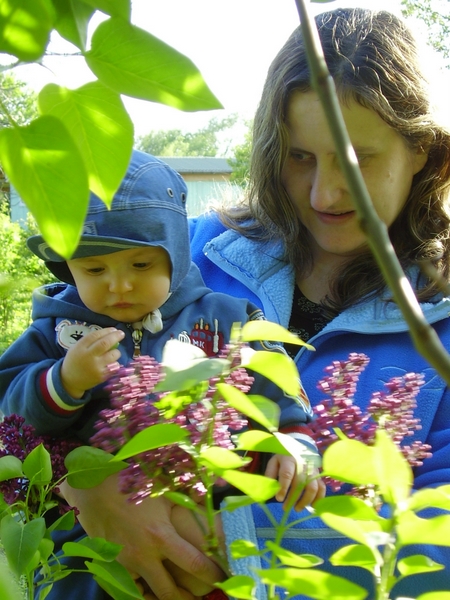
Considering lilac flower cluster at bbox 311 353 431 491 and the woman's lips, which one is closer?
lilac flower cluster at bbox 311 353 431 491

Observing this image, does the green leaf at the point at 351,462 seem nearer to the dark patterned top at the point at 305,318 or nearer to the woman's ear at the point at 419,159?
the dark patterned top at the point at 305,318

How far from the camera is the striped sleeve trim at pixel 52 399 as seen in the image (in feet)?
3.41

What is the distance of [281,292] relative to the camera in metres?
1.58

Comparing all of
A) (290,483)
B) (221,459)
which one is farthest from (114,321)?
(221,459)

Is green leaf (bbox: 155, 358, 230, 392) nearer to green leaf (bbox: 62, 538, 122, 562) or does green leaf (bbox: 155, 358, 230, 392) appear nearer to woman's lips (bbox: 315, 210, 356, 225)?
green leaf (bbox: 62, 538, 122, 562)

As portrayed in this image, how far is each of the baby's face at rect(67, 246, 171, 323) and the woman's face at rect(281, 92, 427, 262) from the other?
0.42m

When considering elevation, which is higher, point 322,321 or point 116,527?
point 322,321

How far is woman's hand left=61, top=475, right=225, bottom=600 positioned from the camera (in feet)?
3.08

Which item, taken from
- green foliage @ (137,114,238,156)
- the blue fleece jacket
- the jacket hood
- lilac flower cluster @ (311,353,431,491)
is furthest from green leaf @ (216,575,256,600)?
green foliage @ (137,114,238,156)

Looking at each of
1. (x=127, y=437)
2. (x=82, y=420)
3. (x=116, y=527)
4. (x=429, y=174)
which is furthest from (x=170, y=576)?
(x=429, y=174)

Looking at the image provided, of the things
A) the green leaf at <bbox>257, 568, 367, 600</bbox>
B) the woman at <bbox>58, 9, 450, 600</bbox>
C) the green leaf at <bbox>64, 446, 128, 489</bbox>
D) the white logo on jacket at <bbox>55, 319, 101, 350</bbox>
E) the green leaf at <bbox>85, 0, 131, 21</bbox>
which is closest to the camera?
the green leaf at <bbox>257, 568, 367, 600</bbox>

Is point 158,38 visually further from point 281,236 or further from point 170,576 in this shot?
point 281,236

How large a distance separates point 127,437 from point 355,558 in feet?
0.77

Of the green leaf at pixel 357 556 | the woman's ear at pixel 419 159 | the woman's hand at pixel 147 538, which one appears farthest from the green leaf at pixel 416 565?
the woman's ear at pixel 419 159
